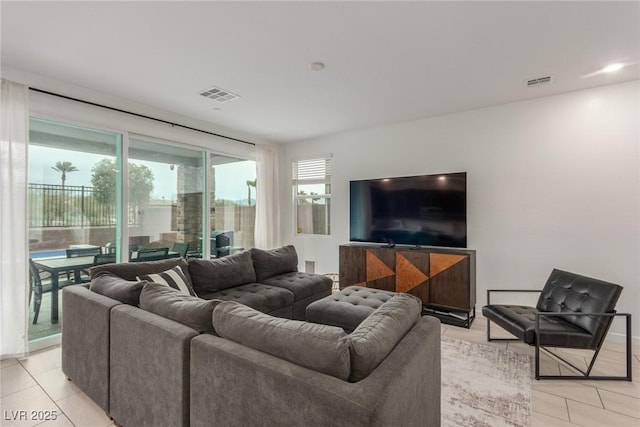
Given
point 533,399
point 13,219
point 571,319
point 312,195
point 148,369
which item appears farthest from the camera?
point 312,195

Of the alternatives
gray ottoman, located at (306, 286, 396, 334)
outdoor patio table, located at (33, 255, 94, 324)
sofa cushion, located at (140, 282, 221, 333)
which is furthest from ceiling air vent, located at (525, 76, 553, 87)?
outdoor patio table, located at (33, 255, 94, 324)

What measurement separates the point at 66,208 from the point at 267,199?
2783mm

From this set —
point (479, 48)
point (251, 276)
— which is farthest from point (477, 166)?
point (251, 276)

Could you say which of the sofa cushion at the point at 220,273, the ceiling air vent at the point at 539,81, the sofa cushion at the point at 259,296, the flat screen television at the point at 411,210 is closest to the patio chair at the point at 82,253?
the sofa cushion at the point at 220,273

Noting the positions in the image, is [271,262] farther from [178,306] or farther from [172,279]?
[178,306]

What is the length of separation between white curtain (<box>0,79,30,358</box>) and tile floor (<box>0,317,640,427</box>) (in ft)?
0.93

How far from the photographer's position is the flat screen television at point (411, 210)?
12.2 feet

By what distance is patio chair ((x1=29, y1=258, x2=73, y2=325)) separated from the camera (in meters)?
2.94

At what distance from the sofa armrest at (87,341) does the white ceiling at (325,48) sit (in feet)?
6.28

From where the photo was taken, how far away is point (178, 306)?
162 cm

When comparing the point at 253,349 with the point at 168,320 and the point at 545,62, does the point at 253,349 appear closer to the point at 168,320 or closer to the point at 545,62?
the point at 168,320

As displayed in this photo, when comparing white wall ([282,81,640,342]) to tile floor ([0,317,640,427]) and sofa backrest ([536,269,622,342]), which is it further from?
tile floor ([0,317,640,427])

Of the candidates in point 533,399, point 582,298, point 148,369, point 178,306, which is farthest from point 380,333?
point 582,298

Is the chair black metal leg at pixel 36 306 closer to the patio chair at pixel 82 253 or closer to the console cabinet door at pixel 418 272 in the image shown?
the patio chair at pixel 82 253
